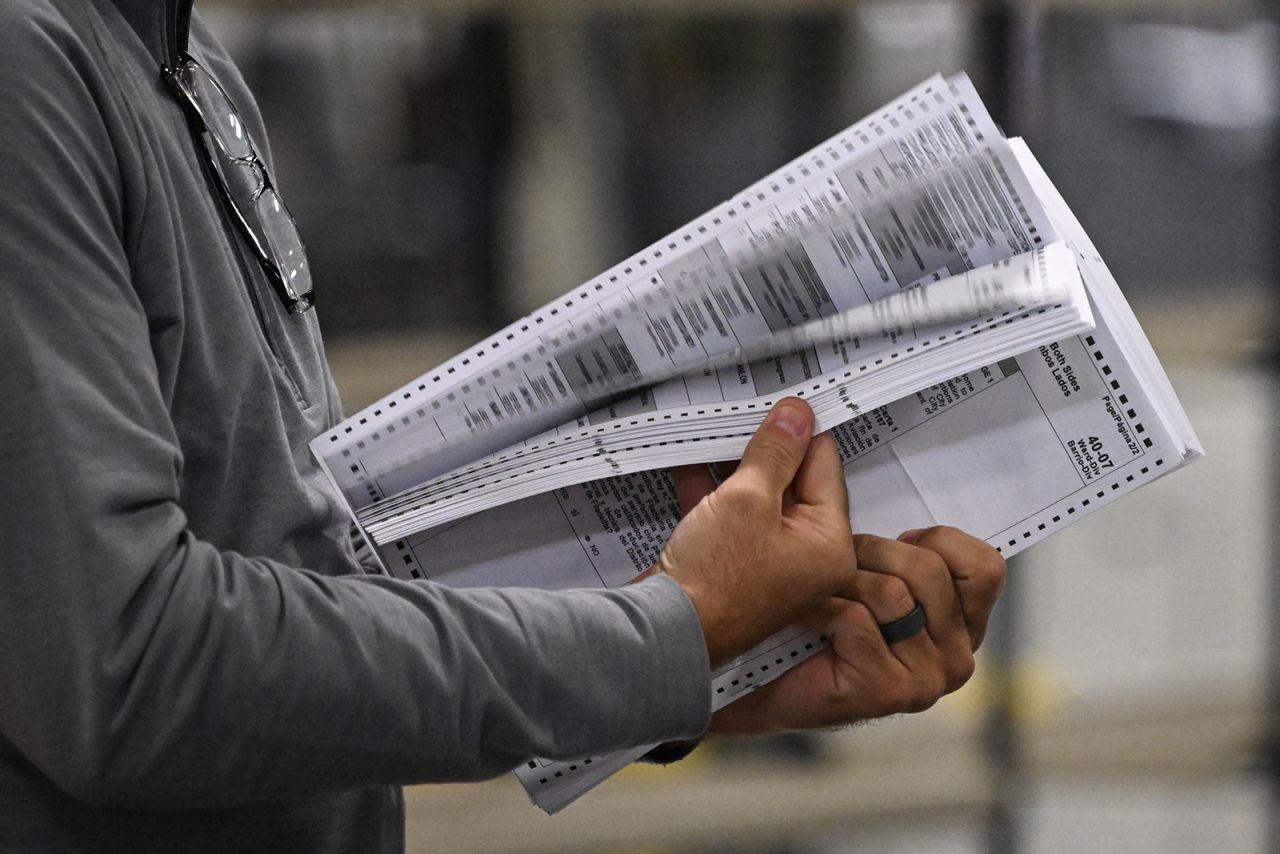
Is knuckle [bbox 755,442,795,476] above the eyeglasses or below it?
below

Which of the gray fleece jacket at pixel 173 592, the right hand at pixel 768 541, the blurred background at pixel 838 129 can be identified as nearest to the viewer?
the gray fleece jacket at pixel 173 592

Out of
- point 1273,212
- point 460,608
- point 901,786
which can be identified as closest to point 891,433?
point 460,608

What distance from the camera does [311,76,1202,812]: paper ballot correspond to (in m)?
0.66

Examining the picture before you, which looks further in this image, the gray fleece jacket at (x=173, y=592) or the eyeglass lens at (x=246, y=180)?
the eyeglass lens at (x=246, y=180)

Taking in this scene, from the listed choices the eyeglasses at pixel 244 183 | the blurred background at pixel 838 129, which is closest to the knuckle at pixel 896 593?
the eyeglasses at pixel 244 183

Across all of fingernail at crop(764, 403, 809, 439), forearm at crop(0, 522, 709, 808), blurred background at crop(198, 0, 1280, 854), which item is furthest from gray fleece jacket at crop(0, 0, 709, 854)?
blurred background at crop(198, 0, 1280, 854)

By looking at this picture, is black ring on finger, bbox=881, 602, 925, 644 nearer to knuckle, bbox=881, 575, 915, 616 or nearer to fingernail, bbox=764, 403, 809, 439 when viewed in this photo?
knuckle, bbox=881, 575, 915, 616

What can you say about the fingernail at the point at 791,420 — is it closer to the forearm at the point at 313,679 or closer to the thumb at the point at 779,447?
the thumb at the point at 779,447

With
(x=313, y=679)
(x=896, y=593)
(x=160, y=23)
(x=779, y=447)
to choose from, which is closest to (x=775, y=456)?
(x=779, y=447)

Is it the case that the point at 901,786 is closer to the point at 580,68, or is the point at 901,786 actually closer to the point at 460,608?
the point at 580,68

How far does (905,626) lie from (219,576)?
1.22 ft

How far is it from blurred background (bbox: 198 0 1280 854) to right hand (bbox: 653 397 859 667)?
817mm

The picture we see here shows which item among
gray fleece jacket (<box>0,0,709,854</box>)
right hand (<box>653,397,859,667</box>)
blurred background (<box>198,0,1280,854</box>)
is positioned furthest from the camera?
blurred background (<box>198,0,1280,854</box>)

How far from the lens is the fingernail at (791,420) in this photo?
65 cm
